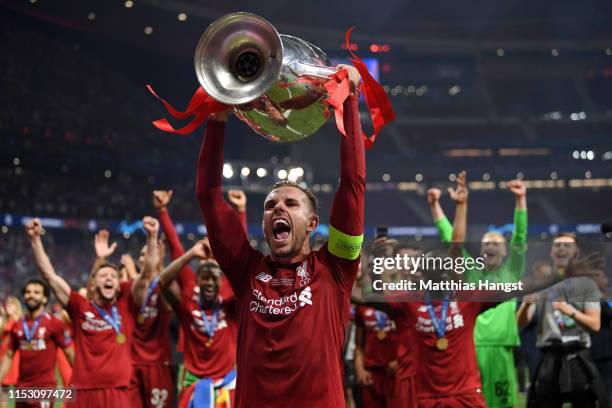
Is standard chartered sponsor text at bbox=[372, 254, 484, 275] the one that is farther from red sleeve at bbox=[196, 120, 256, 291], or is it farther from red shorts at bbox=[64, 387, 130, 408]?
red shorts at bbox=[64, 387, 130, 408]

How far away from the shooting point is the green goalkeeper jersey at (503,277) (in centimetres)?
482

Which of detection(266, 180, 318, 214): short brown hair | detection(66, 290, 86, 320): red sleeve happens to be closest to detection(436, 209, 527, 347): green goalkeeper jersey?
detection(266, 180, 318, 214): short brown hair

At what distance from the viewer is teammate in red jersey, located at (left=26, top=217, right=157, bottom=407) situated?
6251mm

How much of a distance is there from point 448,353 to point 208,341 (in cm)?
205

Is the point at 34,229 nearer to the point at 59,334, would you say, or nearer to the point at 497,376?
the point at 59,334

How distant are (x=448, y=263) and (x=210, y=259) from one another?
2409 mm

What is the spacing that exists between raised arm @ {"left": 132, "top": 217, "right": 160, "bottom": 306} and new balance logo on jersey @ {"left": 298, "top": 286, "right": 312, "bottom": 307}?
9.79 feet

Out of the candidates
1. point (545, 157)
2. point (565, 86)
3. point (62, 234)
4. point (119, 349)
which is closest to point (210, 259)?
point (119, 349)

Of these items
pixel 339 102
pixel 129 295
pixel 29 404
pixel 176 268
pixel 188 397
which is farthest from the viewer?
pixel 29 404

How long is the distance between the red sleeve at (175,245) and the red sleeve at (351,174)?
3.00 meters

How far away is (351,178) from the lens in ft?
10.1

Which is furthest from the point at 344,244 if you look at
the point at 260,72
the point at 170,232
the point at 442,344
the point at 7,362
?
the point at 7,362

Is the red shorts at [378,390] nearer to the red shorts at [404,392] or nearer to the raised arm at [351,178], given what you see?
the red shorts at [404,392]

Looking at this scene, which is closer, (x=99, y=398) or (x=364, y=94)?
(x=364, y=94)
